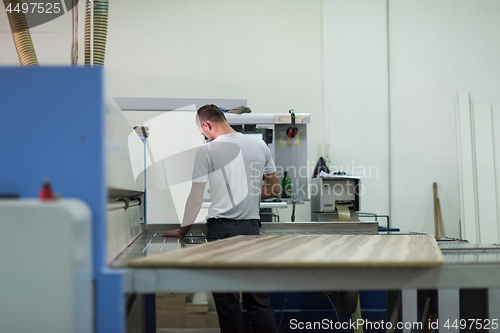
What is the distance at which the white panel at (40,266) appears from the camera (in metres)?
0.75

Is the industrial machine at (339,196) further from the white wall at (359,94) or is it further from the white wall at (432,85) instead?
the white wall at (432,85)

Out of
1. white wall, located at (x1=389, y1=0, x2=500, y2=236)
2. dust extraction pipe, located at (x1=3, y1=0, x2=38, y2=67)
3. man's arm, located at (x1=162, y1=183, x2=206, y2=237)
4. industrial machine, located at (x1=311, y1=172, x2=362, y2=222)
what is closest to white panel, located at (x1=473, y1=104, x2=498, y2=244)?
white wall, located at (x1=389, y1=0, x2=500, y2=236)

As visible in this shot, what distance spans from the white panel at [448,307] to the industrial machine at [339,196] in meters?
1.26

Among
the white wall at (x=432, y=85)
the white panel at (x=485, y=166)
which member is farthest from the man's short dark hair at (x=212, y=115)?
the white panel at (x=485, y=166)

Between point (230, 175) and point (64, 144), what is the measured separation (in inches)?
47.2

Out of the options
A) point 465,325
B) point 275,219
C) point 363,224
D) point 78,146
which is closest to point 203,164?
point 363,224

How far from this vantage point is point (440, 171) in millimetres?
3822

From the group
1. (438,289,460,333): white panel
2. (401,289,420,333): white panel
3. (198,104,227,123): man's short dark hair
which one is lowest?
(401,289,420,333): white panel

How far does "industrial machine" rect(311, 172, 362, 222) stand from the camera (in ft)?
9.26

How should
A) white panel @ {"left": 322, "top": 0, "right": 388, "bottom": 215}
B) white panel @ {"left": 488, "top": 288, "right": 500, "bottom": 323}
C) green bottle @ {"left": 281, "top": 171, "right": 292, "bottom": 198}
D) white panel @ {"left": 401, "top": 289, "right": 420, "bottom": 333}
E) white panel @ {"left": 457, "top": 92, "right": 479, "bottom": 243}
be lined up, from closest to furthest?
white panel @ {"left": 488, "top": 288, "right": 500, "bottom": 323}, white panel @ {"left": 401, "top": 289, "right": 420, "bottom": 333}, green bottle @ {"left": 281, "top": 171, "right": 292, "bottom": 198}, white panel @ {"left": 457, "top": 92, "right": 479, "bottom": 243}, white panel @ {"left": 322, "top": 0, "right": 388, "bottom": 215}

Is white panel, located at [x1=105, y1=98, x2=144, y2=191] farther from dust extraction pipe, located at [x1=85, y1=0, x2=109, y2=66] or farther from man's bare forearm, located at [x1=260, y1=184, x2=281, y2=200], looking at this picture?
man's bare forearm, located at [x1=260, y1=184, x2=281, y2=200]

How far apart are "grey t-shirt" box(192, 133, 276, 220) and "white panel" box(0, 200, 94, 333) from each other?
1.17 meters

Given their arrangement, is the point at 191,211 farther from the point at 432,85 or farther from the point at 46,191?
the point at 432,85

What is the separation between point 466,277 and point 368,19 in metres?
3.44
